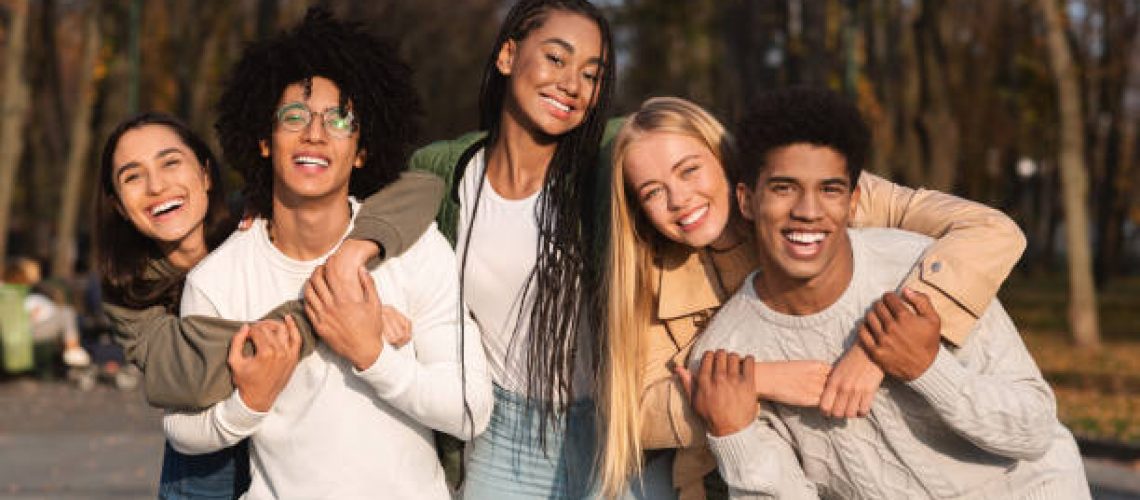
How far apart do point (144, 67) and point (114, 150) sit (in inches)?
1134

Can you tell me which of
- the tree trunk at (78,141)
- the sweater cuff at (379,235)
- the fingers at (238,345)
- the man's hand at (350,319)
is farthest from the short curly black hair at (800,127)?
the tree trunk at (78,141)

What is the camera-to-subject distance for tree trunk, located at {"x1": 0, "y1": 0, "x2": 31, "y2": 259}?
2242cm

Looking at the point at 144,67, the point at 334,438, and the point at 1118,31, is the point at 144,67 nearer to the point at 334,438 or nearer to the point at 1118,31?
the point at 1118,31

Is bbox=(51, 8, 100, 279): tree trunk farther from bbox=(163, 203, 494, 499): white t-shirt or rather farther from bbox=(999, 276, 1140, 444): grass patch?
bbox=(163, 203, 494, 499): white t-shirt

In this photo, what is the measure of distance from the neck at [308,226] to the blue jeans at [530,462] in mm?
796

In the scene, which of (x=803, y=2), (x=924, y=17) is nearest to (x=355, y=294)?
(x=803, y=2)

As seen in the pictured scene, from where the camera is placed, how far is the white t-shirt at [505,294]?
477cm

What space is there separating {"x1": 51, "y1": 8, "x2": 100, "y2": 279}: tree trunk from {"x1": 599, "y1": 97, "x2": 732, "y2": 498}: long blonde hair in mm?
21988

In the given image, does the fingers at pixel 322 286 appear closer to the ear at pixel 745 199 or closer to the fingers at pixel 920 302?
the ear at pixel 745 199

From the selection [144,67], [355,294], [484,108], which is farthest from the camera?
[144,67]

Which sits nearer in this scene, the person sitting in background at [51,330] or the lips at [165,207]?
the lips at [165,207]

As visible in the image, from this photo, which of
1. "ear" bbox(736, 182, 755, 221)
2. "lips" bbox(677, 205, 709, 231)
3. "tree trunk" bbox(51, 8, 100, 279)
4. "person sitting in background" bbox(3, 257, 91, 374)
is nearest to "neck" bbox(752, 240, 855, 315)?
"ear" bbox(736, 182, 755, 221)

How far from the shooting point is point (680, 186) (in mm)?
4508

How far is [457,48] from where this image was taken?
42094 mm
